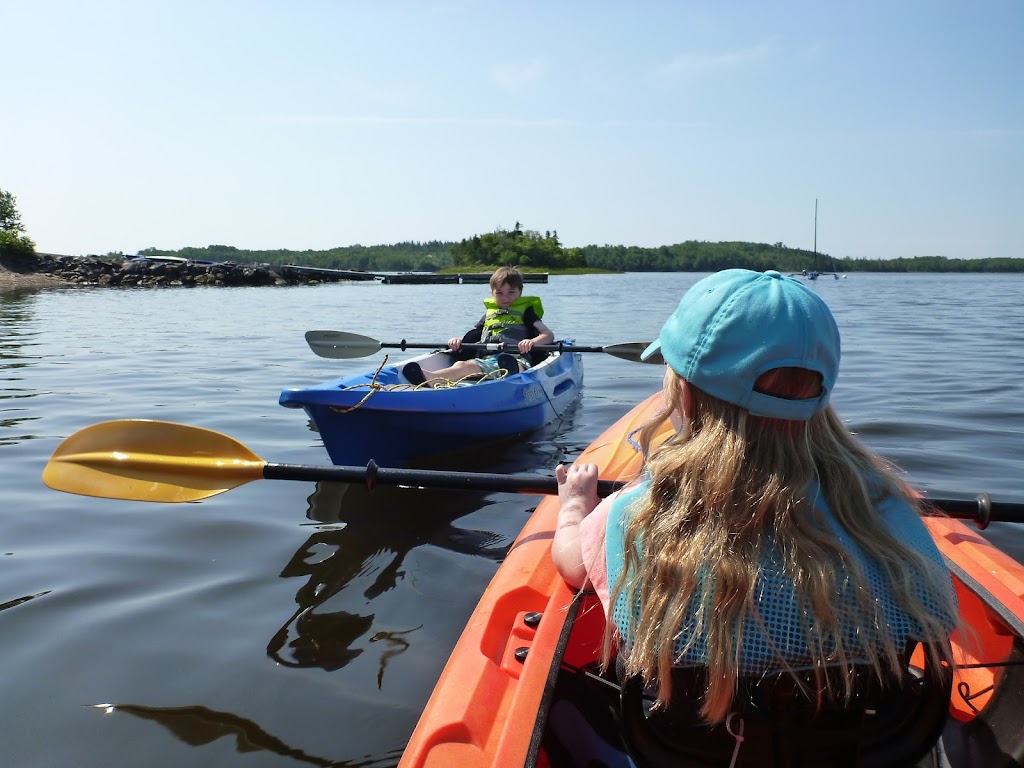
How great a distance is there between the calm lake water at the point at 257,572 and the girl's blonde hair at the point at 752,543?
1588mm

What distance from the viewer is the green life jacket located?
7.61m

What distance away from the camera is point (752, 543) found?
4.10 feet

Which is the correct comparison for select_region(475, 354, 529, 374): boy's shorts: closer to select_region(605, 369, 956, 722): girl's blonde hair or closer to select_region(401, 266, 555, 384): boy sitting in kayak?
select_region(401, 266, 555, 384): boy sitting in kayak

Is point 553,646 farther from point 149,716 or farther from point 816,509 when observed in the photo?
point 149,716

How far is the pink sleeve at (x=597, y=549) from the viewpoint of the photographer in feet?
4.79

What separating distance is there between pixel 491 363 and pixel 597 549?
5.68m

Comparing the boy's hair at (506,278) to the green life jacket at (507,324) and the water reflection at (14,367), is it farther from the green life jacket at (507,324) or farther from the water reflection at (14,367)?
the water reflection at (14,367)

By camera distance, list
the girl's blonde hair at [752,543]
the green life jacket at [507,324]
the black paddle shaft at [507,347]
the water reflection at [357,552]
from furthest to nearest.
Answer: the green life jacket at [507,324]
the black paddle shaft at [507,347]
the water reflection at [357,552]
the girl's blonde hair at [752,543]

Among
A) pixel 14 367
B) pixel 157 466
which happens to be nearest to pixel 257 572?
pixel 157 466

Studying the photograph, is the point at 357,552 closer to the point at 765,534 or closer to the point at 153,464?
the point at 153,464

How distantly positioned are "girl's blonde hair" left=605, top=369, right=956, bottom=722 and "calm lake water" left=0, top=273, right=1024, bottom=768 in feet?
5.21

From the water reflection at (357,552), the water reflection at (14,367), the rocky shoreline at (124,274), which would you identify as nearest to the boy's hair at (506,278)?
the water reflection at (357,552)

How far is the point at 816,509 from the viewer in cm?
127

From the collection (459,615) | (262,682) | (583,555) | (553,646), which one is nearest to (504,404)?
(459,615)
